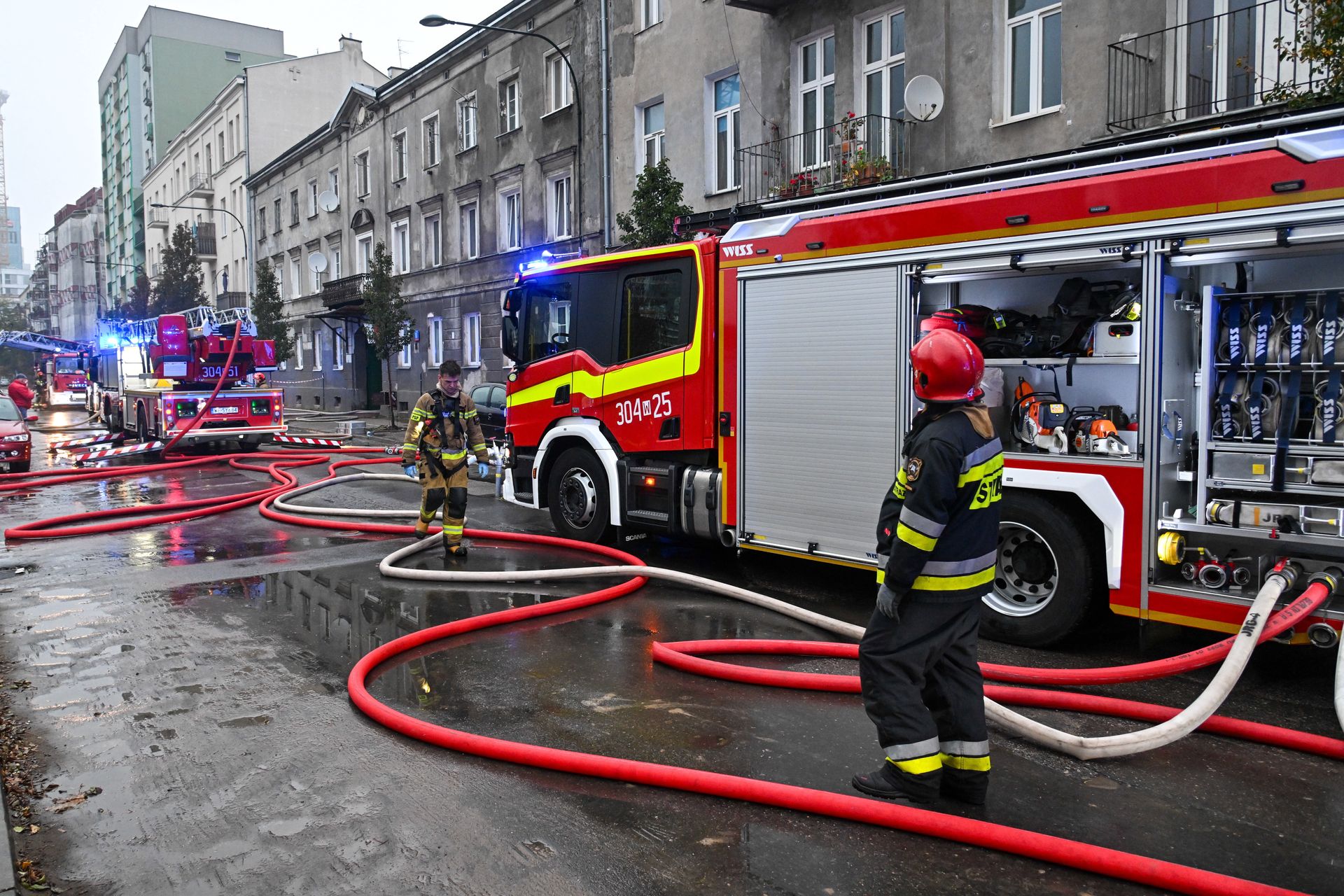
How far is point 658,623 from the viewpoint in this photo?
6602mm

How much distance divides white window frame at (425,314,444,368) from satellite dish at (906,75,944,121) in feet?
61.7

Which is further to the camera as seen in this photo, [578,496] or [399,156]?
[399,156]

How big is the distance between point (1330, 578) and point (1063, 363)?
1756mm

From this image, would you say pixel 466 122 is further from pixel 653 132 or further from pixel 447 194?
pixel 653 132

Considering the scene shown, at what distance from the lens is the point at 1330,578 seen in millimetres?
4703

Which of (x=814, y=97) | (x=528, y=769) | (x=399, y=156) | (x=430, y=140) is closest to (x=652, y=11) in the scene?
(x=814, y=97)

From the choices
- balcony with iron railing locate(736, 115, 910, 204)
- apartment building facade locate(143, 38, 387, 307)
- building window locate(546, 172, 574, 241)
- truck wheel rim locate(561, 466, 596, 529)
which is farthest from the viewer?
apartment building facade locate(143, 38, 387, 307)

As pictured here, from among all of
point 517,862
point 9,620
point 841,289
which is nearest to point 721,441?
point 841,289

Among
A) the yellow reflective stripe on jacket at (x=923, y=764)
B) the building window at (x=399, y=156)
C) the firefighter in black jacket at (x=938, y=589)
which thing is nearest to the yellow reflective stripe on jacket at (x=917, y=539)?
the firefighter in black jacket at (x=938, y=589)

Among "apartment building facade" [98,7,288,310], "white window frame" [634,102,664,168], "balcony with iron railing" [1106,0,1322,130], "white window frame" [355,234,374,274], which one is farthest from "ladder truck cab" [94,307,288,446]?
"apartment building facade" [98,7,288,310]

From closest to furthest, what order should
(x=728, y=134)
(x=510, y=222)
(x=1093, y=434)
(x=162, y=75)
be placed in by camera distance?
1. (x=1093, y=434)
2. (x=728, y=134)
3. (x=510, y=222)
4. (x=162, y=75)

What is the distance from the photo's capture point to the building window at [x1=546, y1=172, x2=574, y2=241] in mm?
23609

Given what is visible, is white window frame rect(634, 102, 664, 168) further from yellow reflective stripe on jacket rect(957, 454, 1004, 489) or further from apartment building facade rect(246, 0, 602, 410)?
yellow reflective stripe on jacket rect(957, 454, 1004, 489)

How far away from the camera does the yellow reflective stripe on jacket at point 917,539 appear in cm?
351
